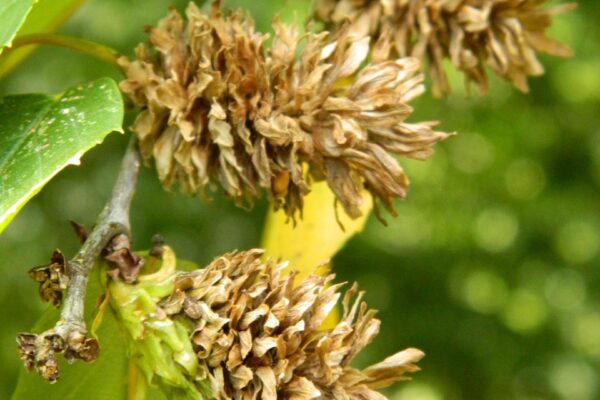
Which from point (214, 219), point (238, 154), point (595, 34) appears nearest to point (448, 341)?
point (214, 219)

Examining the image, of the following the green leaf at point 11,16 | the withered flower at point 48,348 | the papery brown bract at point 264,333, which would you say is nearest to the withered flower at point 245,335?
A: the papery brown bract at point 264,333

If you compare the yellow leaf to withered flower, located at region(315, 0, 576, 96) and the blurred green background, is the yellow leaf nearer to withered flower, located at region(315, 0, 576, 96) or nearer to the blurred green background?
withered flower, located at region(315, 0, 576, 96)

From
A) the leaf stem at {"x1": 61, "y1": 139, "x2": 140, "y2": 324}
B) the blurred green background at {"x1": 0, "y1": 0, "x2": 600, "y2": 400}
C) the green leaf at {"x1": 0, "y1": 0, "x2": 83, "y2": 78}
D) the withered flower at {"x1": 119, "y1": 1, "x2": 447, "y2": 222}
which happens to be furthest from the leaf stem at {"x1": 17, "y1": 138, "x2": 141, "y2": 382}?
the blurred green background at {"x1": 0, "y1": 0, "x2": 600, "y2": 400}

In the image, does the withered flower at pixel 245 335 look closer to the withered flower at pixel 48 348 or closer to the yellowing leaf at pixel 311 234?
the withered flower at pixel 48 348

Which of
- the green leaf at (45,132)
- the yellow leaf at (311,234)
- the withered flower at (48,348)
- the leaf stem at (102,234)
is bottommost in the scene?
the yellow leaf at (311,234)

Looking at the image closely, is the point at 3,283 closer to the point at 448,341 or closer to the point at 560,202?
the point at 448,341

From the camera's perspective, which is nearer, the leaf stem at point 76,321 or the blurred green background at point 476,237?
the leaf stem at point 76,321

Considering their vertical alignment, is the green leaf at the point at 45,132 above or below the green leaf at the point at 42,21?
below
